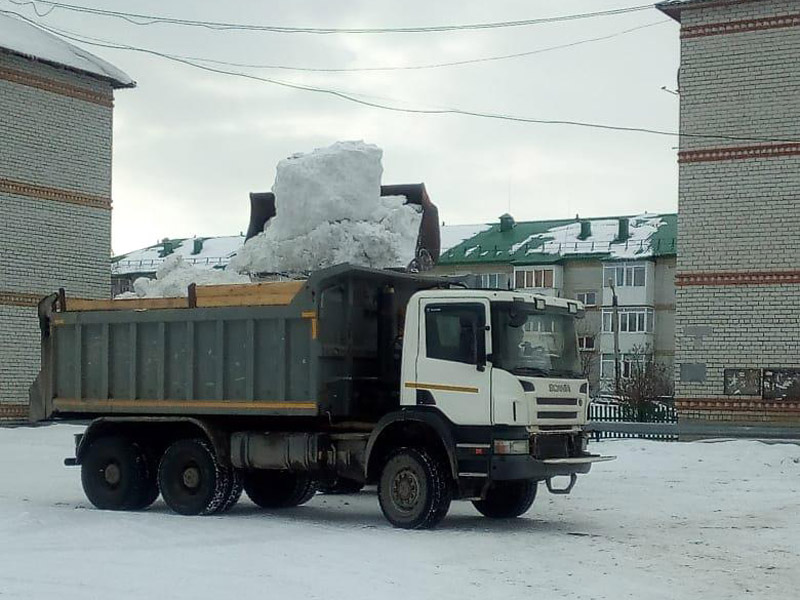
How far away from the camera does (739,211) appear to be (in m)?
24.7

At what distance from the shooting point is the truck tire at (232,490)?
597 inches

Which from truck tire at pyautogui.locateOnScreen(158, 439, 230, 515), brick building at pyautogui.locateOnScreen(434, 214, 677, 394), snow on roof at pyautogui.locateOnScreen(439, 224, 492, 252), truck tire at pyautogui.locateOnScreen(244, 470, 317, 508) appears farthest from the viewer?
snow on roof at pyautogui.locateOnScreen(439, 224, 492, 252)

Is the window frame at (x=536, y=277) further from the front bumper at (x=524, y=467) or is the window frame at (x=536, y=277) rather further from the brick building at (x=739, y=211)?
the front bumper at (x=524, y=467)

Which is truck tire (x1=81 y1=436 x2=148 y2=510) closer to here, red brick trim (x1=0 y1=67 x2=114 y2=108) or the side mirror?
the side mirror

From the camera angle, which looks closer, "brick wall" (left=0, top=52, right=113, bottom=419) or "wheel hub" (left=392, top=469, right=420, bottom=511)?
"wheel hub" (left=392, top=469, right=420, bottom=511)

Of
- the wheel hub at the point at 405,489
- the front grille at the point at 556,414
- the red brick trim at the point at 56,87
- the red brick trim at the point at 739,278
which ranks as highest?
the red brick trim at the point at 56,87

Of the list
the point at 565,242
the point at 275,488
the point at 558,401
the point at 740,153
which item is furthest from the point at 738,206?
the point at 565,242

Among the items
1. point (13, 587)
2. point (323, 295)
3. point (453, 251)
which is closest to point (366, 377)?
point (323, 295)

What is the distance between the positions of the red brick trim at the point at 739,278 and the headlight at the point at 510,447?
12372mm

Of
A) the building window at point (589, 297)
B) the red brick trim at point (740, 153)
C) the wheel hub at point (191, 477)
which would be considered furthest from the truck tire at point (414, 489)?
the building window at point (589, 297)

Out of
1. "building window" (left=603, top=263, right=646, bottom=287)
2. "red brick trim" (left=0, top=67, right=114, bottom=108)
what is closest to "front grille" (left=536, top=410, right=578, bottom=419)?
"red brick trim" (left=0, top=67, right=114, bottom=108)

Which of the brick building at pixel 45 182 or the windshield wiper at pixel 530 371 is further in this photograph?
the brick building at pixel 45 182

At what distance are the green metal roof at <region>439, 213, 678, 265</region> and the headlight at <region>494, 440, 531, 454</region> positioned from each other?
57995 mm

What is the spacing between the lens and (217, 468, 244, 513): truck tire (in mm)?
15156
